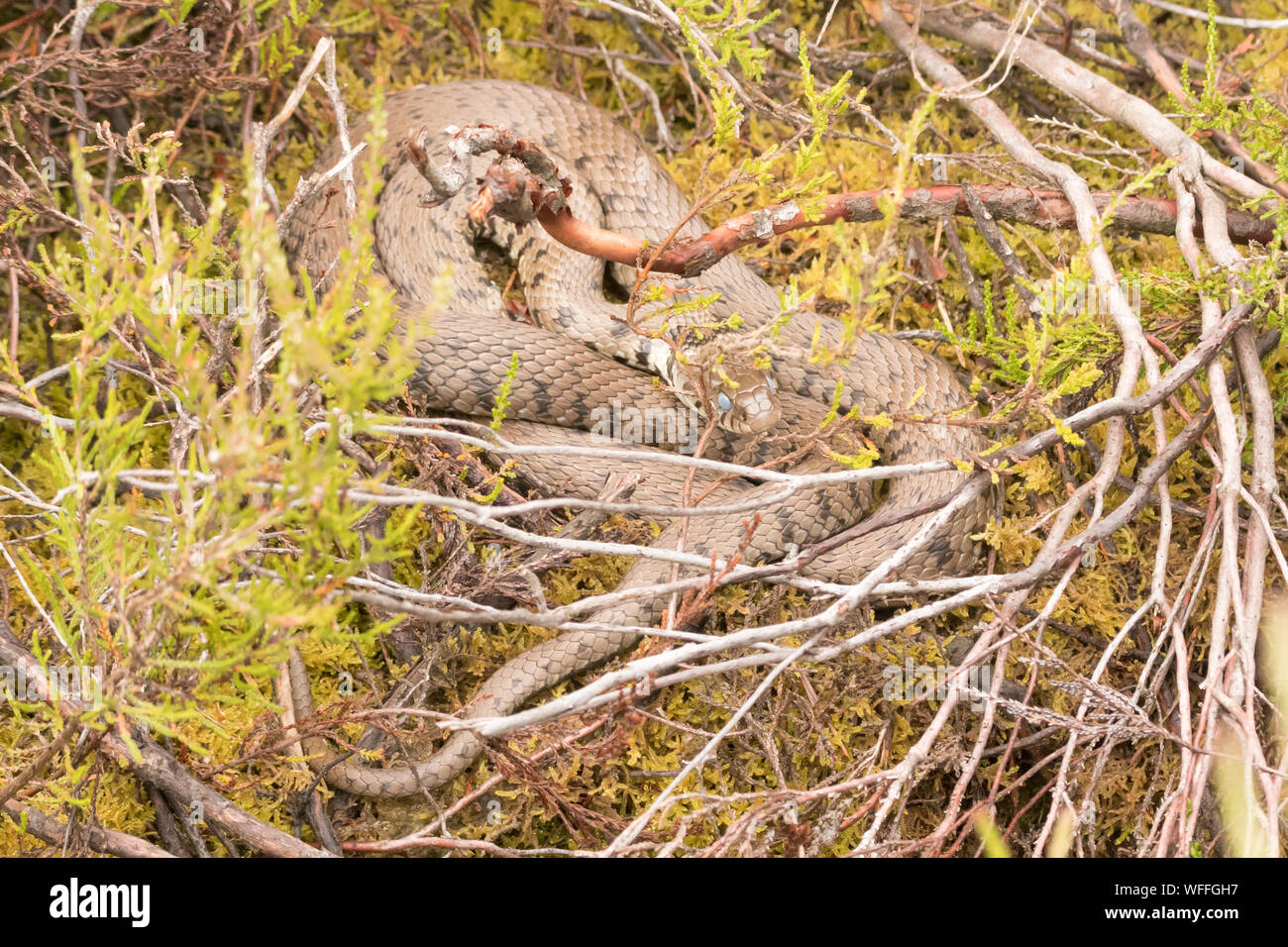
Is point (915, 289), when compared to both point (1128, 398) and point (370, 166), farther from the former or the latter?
point (370, 166)

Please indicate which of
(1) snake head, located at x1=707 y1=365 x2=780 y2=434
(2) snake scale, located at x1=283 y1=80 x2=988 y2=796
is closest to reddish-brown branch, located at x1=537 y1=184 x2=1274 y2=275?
(2) snake scale, located at x1=283 y1=80 x2=988 y2=796

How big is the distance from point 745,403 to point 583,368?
65 cm

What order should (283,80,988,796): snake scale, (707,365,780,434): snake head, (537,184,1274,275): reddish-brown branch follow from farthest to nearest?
(707,365,780,434): snake head, (283,80,988,796): snake scale, (537,184,1274,275): reddish-brown branch

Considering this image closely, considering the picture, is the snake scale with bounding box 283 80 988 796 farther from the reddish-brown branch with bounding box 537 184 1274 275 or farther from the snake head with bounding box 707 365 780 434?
the reddish-brown branch with bounding box 537 184 1274 275

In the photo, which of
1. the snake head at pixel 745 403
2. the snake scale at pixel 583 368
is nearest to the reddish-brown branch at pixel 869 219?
the snake scale at pixel 583 368

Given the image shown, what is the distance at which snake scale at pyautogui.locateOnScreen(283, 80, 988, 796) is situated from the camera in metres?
3.14

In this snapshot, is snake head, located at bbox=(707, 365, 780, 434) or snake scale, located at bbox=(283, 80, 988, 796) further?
snake head, located at bbox=(707, 365, 780, 434)

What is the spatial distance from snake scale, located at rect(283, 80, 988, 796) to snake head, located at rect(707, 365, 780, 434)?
10 centimetres

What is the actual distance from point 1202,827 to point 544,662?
189 centimetres

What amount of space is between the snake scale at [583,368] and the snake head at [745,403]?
0.31ft

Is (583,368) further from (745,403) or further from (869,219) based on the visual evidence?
(869,219)

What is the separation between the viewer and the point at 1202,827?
2.67 m

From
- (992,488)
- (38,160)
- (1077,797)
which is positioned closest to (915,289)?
(992,488)

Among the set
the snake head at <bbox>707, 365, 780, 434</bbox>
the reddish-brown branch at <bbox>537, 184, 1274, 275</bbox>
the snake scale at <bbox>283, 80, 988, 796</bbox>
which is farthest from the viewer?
the snake head at <bbox>707, 365, 780, 434</bbox>
